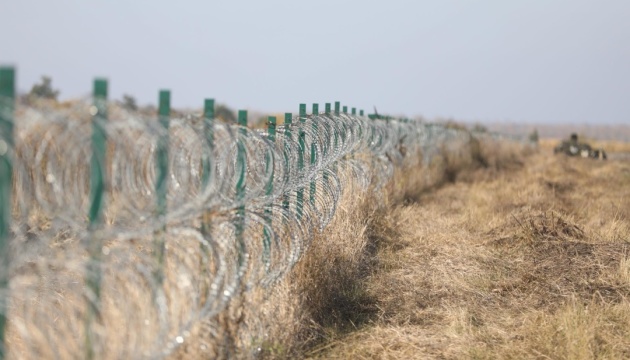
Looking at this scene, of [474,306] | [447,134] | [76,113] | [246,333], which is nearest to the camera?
[76,113]

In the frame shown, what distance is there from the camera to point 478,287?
8.10 m

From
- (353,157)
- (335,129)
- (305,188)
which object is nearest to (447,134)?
(353,157)

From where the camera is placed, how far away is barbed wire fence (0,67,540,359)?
134 inches

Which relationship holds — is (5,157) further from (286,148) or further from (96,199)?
(286,148)

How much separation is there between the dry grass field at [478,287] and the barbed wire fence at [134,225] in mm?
891

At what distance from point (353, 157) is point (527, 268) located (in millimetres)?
3428

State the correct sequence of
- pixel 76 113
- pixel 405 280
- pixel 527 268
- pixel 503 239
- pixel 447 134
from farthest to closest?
pixel 447 134, pixel 503 239, pixel 527 268, pixel 405 280, pixel 76 113

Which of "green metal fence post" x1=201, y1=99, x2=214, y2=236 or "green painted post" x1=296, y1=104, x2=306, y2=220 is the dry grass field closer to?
"green painted post" x1=296, y1=104, x2=306, y2=220

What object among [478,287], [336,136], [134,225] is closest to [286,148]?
[478,287]

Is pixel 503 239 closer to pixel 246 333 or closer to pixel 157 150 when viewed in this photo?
pixel 246 333

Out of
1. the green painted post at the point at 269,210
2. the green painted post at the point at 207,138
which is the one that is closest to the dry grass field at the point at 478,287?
the green painted post at the point at 269,210

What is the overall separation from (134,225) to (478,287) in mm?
4654

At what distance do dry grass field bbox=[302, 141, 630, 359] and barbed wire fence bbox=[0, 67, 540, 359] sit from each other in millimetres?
891

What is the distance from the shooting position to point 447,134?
924 inches
